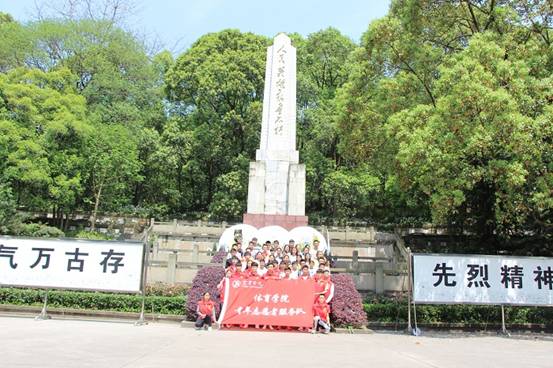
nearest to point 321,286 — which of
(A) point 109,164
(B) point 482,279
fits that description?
(B) point 482,279

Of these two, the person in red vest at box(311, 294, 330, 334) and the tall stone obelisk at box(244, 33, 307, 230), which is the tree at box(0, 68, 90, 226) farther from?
the person in red vest at box(311, 294, 330, 334)

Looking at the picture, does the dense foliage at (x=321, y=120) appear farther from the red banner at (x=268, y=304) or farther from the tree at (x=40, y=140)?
the red banner at (x=268, y=304)

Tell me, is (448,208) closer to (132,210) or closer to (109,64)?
(132,210)

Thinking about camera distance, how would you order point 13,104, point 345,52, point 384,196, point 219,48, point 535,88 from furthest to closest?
point 345,52 → point 219,48 → point 384,196 → point 13,104 → point 535,88

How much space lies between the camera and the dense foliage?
10.7 metres

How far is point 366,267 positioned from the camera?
39.6ft

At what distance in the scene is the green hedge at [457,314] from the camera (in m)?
10.6

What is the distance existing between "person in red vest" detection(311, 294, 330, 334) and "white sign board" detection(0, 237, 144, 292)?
11.3 feet

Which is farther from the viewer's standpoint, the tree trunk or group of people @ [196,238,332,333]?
the tree trunk

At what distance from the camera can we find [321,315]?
9.27 metres

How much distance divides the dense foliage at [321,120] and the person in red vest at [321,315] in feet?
12.7

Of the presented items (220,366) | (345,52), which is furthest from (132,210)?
(220,366)

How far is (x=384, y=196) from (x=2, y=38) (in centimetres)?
2429

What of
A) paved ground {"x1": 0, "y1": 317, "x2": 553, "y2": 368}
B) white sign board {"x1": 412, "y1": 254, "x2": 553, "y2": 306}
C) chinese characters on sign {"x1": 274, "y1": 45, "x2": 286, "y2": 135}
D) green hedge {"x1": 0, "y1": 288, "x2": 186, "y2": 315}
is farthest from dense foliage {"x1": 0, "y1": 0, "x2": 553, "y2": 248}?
green hedge {"x1": 0, "y1": 288, "x2": 186, "y2": 315}
